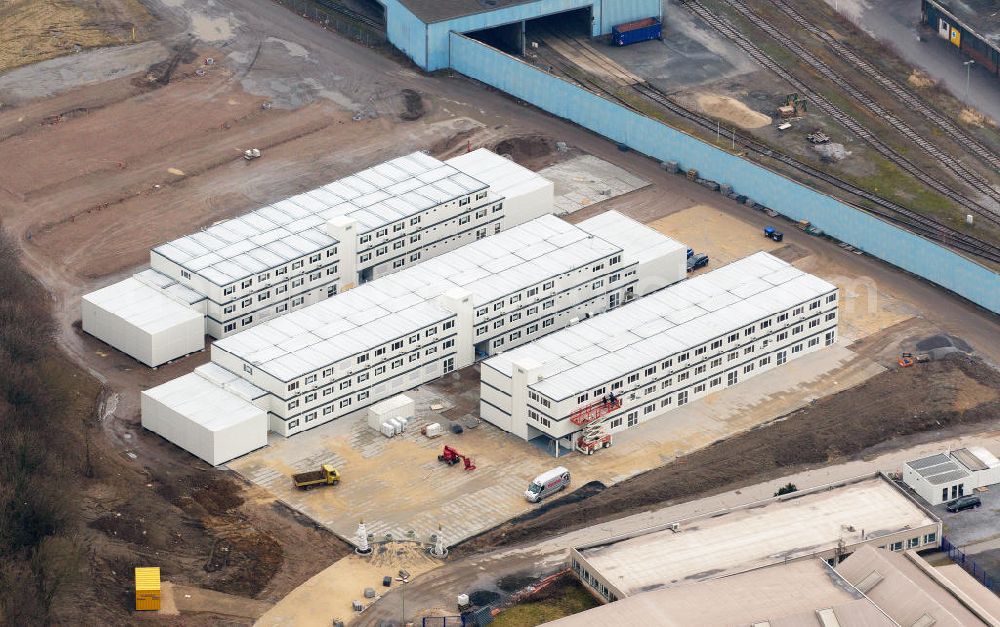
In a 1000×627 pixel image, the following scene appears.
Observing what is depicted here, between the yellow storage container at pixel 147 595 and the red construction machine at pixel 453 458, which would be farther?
the red construction machine at pixel 453 458

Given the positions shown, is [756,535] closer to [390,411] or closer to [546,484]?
[546,484]

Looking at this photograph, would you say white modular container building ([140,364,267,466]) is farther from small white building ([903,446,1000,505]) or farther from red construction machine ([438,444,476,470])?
small white building ([903,446,1000,505])

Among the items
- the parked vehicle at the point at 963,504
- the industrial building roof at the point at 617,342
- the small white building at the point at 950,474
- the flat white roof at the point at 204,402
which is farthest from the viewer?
the industrial building roof at the point at 617,342

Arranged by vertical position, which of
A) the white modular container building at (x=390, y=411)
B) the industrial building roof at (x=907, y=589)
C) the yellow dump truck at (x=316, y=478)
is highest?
the industrial building roof at (x=907, y=589)

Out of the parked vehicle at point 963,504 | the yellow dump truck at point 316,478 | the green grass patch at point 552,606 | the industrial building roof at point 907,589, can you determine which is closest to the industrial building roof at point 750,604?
the industrial building roof at point 907,589

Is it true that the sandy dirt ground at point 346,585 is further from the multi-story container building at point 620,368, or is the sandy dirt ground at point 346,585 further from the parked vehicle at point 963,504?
the parked vehicle at point 963,504

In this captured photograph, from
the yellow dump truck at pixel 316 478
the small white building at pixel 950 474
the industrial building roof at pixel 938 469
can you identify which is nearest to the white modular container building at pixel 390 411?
the yellow dump truck at pixel 316 478

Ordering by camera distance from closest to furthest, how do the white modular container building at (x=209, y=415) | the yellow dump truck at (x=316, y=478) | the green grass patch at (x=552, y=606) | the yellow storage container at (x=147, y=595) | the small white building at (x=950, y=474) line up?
the yellow storage container at (x=147, y=595) → the green grass patch at (x=552, y=606) → the small white building at (x=950, y=474) → the yellow dump truck at (x=316, y=478) → the white modular container building at (x=209, y=415)

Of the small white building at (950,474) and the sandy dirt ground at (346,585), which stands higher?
the small white building at (950,474)
